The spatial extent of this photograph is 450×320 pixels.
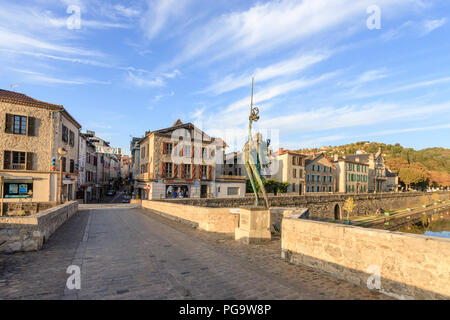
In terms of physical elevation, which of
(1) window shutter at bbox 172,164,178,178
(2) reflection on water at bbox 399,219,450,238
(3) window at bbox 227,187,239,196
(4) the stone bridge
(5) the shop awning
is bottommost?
(2) reflection on water at bbox 399,219,450,238

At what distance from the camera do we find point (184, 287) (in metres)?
5.23

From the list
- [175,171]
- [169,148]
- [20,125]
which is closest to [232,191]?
[175,171]

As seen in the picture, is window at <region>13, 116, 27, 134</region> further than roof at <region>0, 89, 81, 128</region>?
Yes

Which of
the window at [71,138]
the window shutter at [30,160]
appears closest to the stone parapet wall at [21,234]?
the window shutter at [30,160]

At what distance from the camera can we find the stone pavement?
16.2ft

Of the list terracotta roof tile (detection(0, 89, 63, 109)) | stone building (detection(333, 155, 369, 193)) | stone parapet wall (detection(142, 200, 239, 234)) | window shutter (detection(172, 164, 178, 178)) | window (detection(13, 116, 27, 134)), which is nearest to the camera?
stone parapet wall (detection(142, 200, 239, 234))

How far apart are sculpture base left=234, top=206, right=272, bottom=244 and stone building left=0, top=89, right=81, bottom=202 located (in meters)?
→ 23.6

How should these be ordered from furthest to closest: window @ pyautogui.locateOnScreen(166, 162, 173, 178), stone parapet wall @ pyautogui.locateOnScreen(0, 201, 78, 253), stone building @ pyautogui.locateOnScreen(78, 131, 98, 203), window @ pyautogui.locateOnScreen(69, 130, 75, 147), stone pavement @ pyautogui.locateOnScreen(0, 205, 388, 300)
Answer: stone building @ pyautogui.locateOnScreen(78, 131, 98, 203) → window @ pyautogui.locateOnScreen(166, 162, 173, 178) → window @ pyautogui.locateOnScreen(69, 130, 75, 147) → stone parapet wall @ pyautogui.locateOnScreen(0, 201, 78, 253) → stone pavement @ pyautogui.locateOnScreen(0, 205, 388, 300)

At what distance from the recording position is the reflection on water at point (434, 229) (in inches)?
1439

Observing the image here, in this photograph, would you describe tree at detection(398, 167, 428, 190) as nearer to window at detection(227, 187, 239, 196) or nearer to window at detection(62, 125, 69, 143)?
window at detection(227, 187, 239, 196)

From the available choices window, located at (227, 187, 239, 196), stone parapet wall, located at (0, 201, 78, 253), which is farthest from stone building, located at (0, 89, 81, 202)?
window, located at (227, 187, 239, 196)

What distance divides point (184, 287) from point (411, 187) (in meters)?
101
